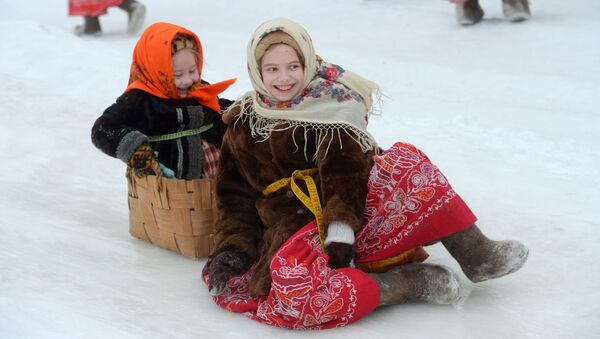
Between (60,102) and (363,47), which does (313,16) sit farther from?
(60,102)

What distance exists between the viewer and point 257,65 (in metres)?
2.51

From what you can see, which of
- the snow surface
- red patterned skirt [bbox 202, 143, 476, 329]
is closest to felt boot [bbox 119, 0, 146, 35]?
the snow surface

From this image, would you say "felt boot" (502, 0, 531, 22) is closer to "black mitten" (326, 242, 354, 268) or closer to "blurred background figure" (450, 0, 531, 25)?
"blurred background figure" (450, 0, 531, 25)

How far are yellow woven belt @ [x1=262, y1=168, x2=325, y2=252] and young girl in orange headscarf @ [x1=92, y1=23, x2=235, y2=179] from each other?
589 millimetres

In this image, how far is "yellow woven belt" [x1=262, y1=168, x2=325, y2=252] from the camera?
7.95ft

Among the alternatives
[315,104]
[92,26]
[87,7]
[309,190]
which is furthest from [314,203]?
[92,26]

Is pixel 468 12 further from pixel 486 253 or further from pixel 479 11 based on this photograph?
pixel 486 253

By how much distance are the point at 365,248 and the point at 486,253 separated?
0.36m

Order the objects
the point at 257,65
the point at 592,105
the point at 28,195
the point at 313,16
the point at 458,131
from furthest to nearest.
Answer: the point at 313,16 < the point at 592,105 < the point at 458,131 < the point at 28,195 < the point at 257,65

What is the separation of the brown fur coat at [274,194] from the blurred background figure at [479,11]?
470 centimetres

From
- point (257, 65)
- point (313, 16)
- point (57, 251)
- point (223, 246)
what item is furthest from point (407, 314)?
point (313, 16)

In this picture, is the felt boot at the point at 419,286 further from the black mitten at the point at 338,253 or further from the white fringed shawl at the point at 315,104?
the white fringed shawl at the point at 315,104

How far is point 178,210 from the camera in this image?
111 inches

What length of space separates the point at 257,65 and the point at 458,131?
193 cm
